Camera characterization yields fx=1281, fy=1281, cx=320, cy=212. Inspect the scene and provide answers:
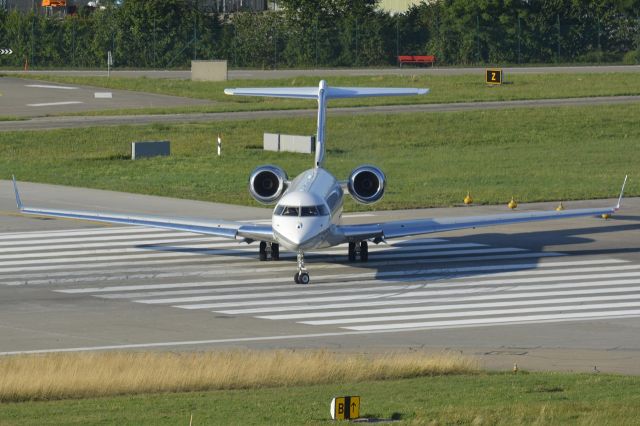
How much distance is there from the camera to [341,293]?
2941 centimetres

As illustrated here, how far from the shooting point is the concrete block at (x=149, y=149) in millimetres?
52875

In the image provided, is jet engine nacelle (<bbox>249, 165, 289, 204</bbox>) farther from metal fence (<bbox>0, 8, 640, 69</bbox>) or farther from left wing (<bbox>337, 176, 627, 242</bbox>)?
metal fence (<bbox>0, 8, 640, 69</bbox>)

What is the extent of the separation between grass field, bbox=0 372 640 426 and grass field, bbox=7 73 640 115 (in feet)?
167

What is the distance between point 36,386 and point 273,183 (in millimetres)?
14495

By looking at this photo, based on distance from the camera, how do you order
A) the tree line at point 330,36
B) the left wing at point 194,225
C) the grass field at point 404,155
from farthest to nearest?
the tree line at point 330,36, the grass field at point 404,155, the left wing at point 194,225

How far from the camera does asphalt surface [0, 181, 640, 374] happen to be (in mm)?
24594

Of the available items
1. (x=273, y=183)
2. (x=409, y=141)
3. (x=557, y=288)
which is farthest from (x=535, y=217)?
(x=409, y=141)

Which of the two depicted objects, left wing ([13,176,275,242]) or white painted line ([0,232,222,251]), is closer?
left wing ([13,176,275,242])

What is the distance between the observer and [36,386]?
19.0 meters

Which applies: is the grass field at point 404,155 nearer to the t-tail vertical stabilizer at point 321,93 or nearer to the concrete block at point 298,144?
the concrete block at point 298,144

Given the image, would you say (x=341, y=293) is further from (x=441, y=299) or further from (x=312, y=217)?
(x=441, y=299)

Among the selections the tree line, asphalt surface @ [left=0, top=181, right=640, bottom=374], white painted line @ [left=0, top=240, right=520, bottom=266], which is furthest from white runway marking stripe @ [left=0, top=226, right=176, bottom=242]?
the tree line

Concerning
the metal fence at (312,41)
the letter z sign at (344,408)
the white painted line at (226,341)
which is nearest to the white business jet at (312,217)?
the white painted line at (226,341)

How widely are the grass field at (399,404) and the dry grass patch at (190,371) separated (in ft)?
1.30
